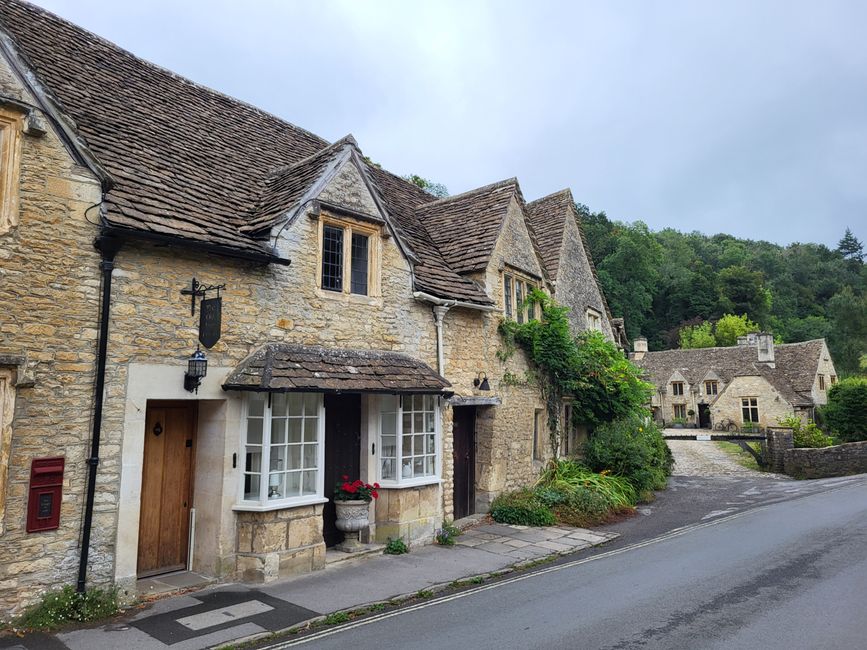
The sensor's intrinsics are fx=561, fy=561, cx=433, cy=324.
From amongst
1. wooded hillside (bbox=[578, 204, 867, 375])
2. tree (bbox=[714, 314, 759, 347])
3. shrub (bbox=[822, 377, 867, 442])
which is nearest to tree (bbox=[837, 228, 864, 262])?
wooded hillside (bbox=[578, 204, 867, 375])

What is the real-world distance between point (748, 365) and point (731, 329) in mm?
26203

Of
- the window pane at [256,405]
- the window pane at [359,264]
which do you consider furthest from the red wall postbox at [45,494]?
the window pane at [359,264]

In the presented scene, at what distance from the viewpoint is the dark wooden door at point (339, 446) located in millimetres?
9961

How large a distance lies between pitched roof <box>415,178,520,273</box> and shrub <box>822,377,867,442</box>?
78.2 feet

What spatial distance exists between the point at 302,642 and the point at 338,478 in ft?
13.2

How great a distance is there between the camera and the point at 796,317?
270 ft

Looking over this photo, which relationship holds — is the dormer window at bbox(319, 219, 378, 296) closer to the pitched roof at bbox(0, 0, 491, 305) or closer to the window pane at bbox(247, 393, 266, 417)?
the pitched roof at bbox(0, 0, 491, 305)

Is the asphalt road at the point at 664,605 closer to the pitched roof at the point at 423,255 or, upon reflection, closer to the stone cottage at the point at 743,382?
the pitched roof at the point at 423,255

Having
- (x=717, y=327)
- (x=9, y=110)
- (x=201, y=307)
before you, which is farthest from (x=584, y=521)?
(x=717, y=327)

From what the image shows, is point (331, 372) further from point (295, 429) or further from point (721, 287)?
point (721, 287)

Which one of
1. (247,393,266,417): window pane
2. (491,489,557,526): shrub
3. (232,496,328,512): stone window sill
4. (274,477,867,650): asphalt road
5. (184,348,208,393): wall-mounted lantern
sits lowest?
(274,477,867,650): asphalt road

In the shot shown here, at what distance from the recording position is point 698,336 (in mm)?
68312

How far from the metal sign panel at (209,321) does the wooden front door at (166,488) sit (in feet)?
4.33

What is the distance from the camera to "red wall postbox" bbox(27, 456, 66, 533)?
633 cm
